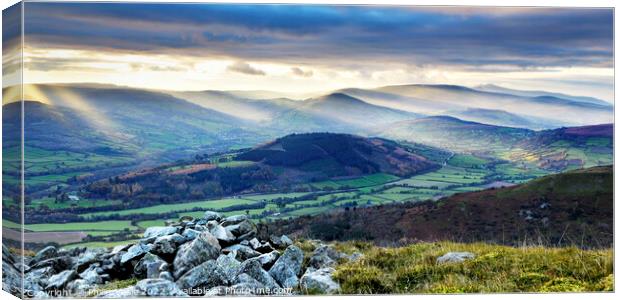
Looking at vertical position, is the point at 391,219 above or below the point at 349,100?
below

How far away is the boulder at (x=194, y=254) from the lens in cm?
1894

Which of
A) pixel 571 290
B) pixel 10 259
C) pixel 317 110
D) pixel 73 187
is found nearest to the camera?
pixel 571 290

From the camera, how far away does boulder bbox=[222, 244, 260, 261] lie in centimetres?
1952

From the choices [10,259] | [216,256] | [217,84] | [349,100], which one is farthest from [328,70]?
[10,259]

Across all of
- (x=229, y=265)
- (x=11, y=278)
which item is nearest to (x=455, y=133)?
(x=229, y=265)

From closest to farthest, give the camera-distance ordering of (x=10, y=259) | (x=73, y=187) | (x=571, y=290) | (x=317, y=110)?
(x=571, y=290) < (x=10, y=259) < (x=73, y=187) < (x=317, y=110)

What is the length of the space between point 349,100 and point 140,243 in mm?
5966

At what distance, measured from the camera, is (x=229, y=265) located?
62.3 feet

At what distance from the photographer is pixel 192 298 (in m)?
18.5

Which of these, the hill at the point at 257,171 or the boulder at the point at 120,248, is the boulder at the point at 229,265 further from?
the hill at the point at 257,171

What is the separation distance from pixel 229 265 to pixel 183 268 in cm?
96

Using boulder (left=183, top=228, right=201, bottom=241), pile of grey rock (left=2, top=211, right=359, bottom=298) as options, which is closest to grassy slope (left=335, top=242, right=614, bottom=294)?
pile of grey rock (left=2, top=211, right=359, bottom=298)

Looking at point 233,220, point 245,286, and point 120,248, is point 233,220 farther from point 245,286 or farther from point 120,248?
point 120,248

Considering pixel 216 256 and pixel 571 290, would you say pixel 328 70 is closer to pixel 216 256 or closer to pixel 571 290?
pixel 216 256
